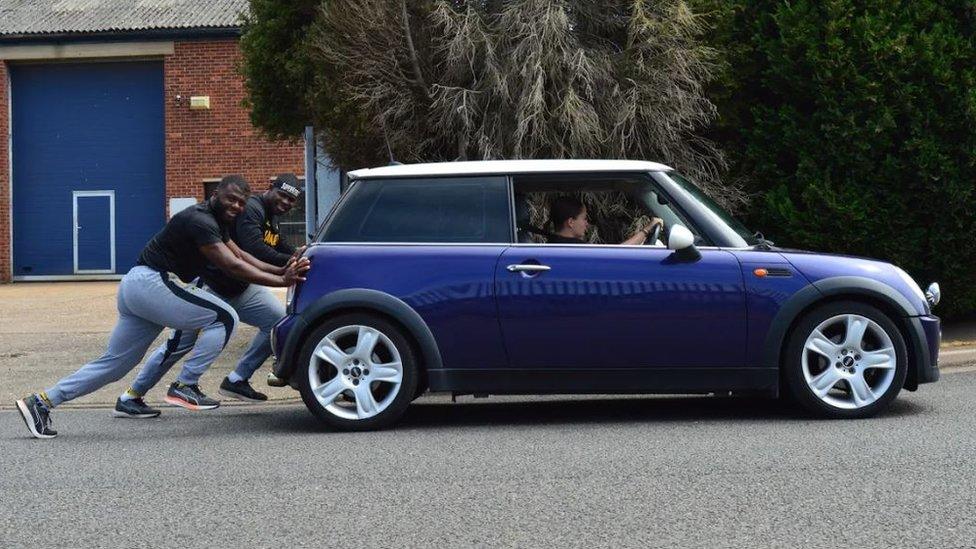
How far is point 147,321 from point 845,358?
4.41 meters

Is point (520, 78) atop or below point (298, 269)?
atop

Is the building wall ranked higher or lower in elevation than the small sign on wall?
higher

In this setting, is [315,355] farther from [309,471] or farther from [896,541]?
[896,541]

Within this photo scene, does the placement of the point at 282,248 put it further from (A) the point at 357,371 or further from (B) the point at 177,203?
(B) the point at 177,203

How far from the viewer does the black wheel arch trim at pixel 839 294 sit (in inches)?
292

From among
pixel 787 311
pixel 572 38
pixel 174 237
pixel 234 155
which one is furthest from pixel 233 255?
pixel 234 155

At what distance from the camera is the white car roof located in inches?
305

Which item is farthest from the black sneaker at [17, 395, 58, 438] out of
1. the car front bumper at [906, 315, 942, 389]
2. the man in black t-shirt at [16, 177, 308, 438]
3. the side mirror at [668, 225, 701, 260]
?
the car front bumper at [906, 315, 942, 389]

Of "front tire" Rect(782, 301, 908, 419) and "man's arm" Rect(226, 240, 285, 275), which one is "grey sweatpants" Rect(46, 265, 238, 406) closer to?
"man's arm" Rect(226, 240, 285, 275)

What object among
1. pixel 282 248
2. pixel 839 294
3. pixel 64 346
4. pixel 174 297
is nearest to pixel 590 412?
pixel 839 294

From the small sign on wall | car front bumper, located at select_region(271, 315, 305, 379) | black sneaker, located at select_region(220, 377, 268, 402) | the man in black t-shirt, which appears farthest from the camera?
the small sign on wall

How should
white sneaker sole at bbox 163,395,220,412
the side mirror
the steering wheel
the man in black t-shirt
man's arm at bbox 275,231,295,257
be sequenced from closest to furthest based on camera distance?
the side mirror → the steering wheel → the man in black t-shirt → white sneaker sole at bbox 163,395,220,412 → man's arm at bbox 275,231,295,257

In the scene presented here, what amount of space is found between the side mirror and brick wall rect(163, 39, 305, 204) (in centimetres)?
2015

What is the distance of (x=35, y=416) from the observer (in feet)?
26.3
